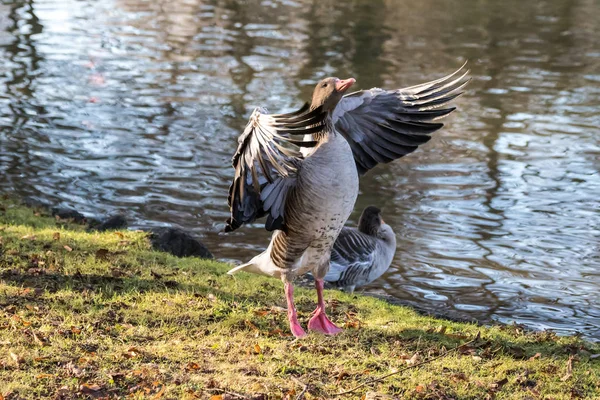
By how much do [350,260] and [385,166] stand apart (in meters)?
5.05

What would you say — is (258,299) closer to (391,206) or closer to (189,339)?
(189,339)

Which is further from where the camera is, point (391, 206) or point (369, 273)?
point (391, 206)

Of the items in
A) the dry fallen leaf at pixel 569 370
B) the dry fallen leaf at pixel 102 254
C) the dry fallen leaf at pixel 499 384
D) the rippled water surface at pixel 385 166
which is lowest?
the rippled water surface at pixel 385 166

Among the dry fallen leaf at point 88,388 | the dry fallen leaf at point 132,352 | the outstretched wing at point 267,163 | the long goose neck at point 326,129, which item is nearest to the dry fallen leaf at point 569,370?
the outstretched wing at point 267,163

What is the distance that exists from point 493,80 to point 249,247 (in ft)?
33.4

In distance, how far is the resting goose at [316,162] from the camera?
200 inches

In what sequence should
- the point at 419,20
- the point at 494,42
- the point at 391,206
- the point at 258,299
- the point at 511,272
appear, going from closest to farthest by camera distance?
the point at 258,299, the point at 511,272, the point at 391,206, the point at 494,42, the point at 419,20

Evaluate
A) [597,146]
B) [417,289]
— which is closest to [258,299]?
[417,289]

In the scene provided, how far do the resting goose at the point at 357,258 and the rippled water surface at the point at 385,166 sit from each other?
0.44 m

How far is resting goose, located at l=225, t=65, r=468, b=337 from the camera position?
200 inches

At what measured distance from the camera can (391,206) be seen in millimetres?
11422

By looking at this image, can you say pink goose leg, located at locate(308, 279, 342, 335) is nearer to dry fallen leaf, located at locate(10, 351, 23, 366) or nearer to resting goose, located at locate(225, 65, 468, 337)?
resting goose, located at locate(225, 65, 468, 337)

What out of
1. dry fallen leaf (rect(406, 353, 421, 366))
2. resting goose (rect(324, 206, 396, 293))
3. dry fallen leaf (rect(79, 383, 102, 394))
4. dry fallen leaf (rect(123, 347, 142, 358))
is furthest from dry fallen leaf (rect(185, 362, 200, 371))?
resting goose (rect(324, 206, 396, 293))

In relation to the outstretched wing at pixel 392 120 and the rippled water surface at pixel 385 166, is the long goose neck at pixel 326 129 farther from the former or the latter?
the rippled water surface at pixel 385 166
